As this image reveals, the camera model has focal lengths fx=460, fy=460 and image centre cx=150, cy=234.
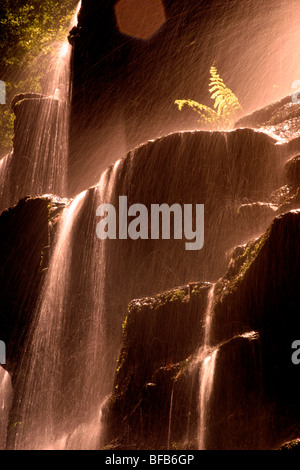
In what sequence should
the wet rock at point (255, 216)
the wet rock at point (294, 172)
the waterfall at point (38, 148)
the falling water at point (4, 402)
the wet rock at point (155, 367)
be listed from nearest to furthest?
the wet rock at point (155, 367) → the wet rock at point (294, 172) → the wet rock at point (255, 216) → the falling water at point (4, 402) → the waterfall at point (38, 148)

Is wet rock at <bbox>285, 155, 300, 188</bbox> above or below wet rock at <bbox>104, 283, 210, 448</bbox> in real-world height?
above

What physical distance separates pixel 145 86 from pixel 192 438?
9412 millimetres

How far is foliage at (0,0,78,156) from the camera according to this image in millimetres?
16516

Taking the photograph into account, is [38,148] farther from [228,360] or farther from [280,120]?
[228,360]

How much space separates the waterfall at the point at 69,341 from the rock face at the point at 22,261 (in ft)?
1.07

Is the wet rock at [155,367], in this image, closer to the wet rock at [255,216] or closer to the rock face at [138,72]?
the wet rock at [255,216]

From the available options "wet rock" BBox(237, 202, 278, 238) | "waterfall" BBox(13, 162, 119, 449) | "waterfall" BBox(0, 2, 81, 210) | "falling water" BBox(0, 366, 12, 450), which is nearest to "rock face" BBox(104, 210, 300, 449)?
"wet rock" BBox(237, 202, 278, 238)

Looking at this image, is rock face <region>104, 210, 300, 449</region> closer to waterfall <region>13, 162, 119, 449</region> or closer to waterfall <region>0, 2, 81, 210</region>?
waterfall <region>13, 162, 119, 449</region>

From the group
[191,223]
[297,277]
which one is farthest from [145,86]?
[297,277]

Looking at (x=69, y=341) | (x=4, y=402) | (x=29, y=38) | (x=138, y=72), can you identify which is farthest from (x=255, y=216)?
(x=29, y=38)

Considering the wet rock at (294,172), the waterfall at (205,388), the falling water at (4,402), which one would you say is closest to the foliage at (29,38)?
the falling water at (4,402)

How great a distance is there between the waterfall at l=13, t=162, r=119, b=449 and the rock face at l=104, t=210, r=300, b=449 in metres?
1.78

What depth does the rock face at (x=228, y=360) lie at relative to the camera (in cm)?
480

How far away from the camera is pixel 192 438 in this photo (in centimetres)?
528
